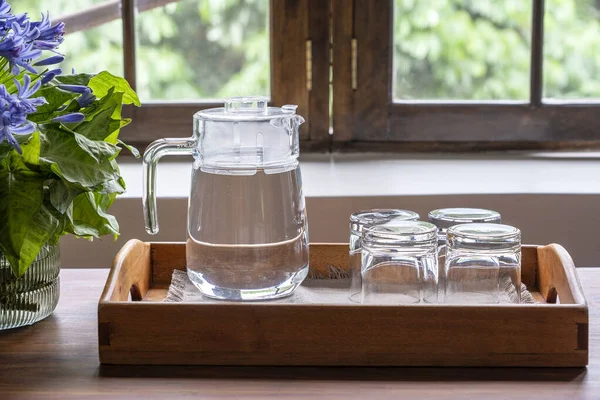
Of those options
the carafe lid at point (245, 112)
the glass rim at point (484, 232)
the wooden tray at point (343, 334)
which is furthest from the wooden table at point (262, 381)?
the carafe lid at point (245, 112)

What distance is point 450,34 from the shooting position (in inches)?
67.6

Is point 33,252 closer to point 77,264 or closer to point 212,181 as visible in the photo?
point 212,181

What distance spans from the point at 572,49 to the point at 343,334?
1112 millimetres

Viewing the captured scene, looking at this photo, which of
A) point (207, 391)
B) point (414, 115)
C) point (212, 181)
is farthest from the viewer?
point (414, 115)

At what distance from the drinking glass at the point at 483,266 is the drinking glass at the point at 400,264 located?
0.05 feet

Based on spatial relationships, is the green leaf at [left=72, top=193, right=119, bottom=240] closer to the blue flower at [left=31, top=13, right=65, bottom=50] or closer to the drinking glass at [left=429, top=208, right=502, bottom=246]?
the blue flower at [left=31, top=13, right=65, bottom=50]

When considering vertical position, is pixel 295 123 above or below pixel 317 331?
above

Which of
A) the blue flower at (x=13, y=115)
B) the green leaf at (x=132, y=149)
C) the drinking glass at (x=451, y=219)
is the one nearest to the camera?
the blue flower at (x=13, y=115)

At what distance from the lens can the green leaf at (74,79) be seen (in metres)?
0.87

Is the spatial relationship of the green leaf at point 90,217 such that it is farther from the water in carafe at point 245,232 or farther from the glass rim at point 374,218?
the glass rim at point 374,218

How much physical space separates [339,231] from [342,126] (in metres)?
0.34

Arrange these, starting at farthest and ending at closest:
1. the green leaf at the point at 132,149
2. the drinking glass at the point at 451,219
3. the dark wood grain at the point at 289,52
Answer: the dark wood grain at the point at 289,52, the drinking glass at the point at 451,219, the green leaf at the point at 132,149

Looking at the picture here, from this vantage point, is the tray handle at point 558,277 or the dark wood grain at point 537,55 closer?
the tray handle at point 558,277

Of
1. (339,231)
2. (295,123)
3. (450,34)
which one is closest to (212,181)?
(295,123)
